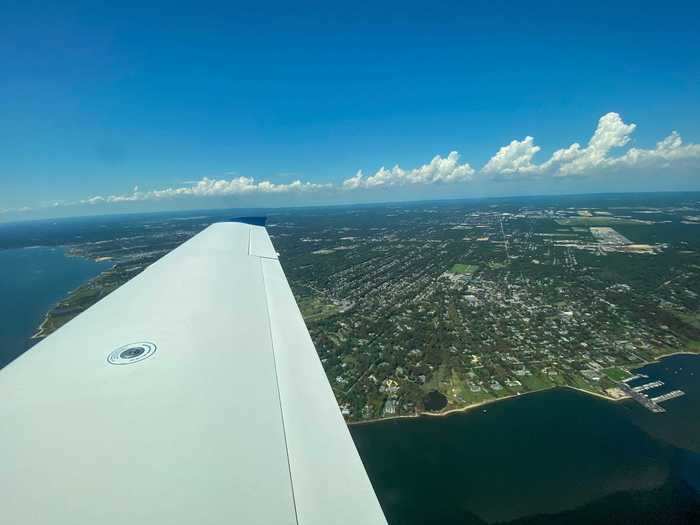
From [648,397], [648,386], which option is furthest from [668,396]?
[648,386]

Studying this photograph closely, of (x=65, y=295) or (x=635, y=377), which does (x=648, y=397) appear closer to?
(x=635, y=377)

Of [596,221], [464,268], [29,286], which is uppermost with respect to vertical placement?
[596,221]

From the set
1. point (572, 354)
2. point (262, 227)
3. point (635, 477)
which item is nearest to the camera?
point (262, 227)

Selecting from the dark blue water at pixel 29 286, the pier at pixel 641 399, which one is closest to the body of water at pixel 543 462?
the pier at pixel 641 399

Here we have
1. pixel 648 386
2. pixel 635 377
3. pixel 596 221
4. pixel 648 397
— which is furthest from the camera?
pixel 596 221

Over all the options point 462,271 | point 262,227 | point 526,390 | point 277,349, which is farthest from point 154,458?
point 462,271

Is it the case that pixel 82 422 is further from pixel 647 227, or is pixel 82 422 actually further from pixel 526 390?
pixel 647 227

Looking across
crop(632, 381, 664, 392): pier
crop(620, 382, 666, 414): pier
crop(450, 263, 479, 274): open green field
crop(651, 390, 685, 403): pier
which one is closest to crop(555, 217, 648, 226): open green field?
crop(450, 263, 479, 274): open green field
